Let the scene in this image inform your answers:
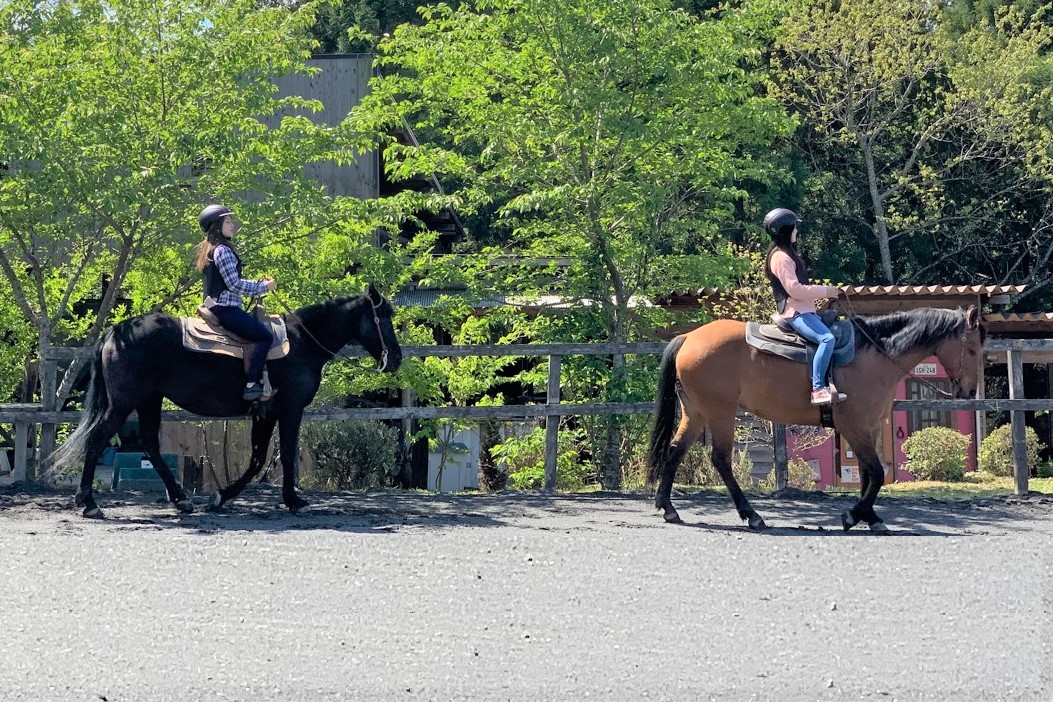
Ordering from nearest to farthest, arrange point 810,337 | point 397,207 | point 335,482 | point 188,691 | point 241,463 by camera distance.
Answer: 1. point 188,691
2. point 810,337
3. point 397,207
4. point 335,482
5. point 241,463

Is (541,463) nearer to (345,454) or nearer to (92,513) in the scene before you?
(345,454)

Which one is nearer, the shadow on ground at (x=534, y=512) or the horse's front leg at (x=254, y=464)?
the shadow on ground at (x=534, y=512)

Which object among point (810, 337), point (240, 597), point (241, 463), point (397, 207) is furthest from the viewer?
point (241, 463)

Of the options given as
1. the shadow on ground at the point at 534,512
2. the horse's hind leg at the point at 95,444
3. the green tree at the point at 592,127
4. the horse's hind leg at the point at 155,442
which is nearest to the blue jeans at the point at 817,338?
the shadow on ground at the point at 534,512

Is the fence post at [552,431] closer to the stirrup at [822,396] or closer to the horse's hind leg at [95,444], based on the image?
the stirrup at [822,396]

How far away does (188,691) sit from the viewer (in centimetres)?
553

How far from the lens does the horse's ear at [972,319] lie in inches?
389

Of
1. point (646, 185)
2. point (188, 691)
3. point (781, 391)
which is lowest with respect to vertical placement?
point (188, 691)

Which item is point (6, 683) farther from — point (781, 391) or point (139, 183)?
A: point (139, 183)

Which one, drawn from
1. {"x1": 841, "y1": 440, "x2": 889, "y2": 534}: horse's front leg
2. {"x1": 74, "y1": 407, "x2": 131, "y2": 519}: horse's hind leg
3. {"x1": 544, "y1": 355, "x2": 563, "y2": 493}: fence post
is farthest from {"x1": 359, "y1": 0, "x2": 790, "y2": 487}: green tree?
{"x1": 74, "y1": 407, "x2": 131, "y2": 519}: horse's hind leg

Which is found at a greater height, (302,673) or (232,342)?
(232,342)

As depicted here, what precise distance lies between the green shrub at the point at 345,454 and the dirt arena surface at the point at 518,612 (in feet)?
17.6

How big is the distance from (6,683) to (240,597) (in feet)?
4.89

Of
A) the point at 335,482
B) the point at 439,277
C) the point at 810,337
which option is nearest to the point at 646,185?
the point at 439,277
